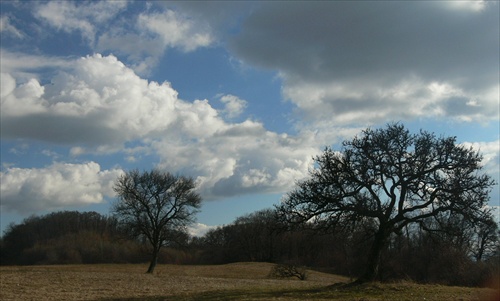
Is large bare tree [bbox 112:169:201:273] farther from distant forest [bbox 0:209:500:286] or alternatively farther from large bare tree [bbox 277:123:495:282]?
large bare tree [bbox 277:123:495:282]

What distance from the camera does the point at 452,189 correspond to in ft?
75.5

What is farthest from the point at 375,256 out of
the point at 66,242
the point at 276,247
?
the point at 66,242

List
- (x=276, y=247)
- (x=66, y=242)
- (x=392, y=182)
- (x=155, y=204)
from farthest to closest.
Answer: (x=276, y=247) < (x=66, y=242) < (x=155, y=204) < (x=392, y=182)

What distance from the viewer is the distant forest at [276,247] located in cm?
3181

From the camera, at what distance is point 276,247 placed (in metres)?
116

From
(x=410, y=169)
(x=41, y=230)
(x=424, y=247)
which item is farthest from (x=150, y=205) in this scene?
(x=41, y=230)

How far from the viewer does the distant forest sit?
104 ft

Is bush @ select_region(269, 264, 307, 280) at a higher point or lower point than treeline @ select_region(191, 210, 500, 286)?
lower

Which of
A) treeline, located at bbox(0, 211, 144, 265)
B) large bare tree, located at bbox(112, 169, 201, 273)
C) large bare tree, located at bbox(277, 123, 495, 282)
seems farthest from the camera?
treeline, located at bbox(0, 211, 144, 265)

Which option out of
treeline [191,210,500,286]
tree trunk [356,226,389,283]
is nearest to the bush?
treeline [191,210,500,286]

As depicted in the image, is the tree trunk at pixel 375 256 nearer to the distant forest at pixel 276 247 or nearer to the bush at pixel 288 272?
the distant forest at pixel 276 247

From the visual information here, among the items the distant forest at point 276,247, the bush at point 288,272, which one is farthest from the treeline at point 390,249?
the bush at point 288,272

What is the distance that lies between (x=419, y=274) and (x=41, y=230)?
11208cm

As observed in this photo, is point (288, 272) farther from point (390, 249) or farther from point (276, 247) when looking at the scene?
point (276, 247)
